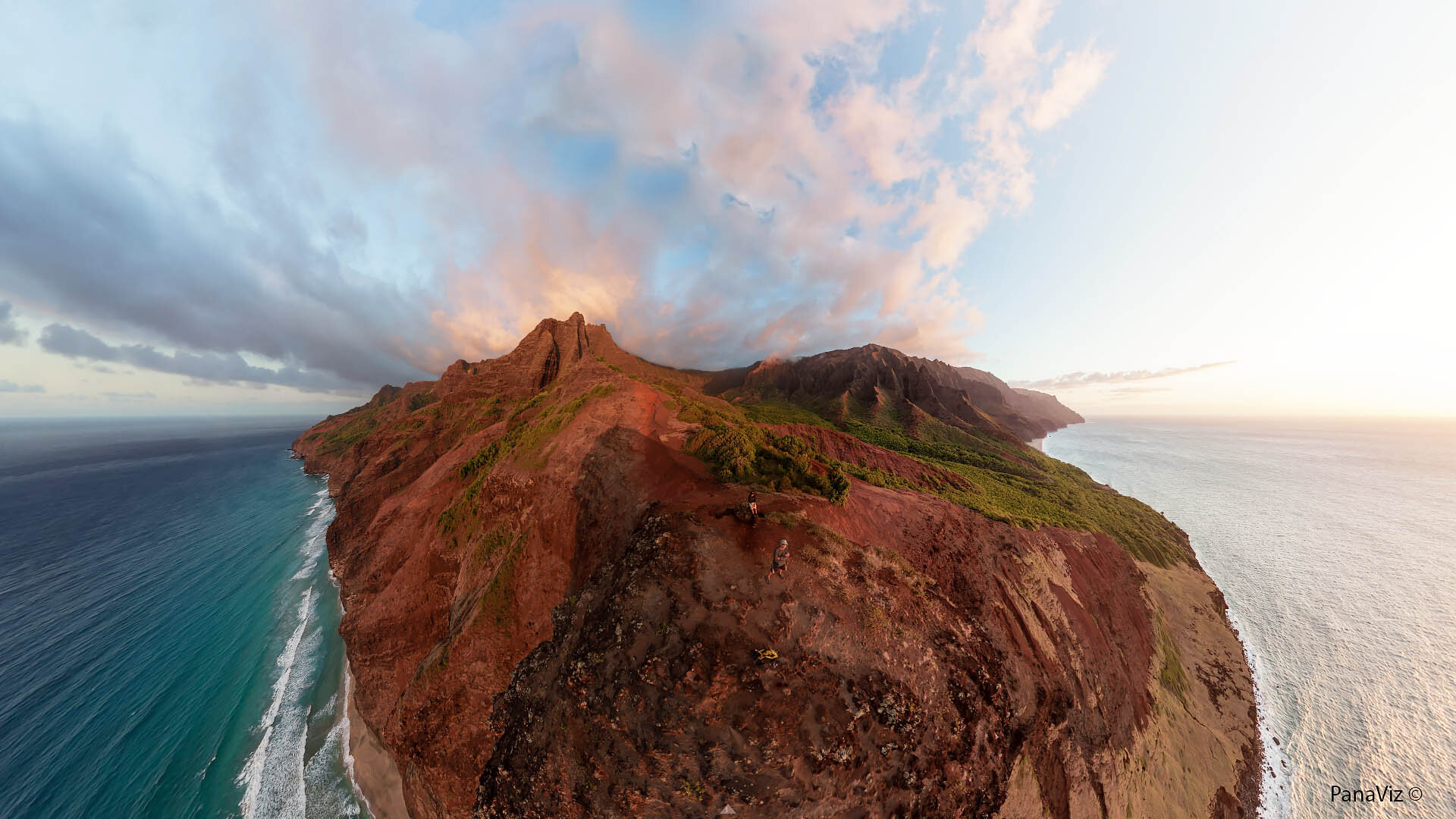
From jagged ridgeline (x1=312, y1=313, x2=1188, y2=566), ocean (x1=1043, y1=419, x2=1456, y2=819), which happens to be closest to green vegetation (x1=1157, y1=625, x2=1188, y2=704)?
ocean (x1=1043, y1=419, x2=1456, y2=819)

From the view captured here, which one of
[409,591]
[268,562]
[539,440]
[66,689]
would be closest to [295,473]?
[268,562]

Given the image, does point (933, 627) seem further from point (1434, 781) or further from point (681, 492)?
point (1434, 781)

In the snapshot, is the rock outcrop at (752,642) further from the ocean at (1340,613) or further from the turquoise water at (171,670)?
the turquoise water at (171,670)

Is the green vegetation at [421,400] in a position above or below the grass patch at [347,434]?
above

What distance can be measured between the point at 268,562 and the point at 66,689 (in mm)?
17610

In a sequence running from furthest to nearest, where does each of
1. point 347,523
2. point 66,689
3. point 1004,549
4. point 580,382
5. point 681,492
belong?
1. point 347,523
2. point 580,382
3. point 66,689
4. point 1004,549
5. point 681,492

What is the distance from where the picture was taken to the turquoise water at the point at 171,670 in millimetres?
17750

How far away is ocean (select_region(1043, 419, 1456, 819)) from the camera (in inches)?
761

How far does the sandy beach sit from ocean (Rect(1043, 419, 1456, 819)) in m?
40.0

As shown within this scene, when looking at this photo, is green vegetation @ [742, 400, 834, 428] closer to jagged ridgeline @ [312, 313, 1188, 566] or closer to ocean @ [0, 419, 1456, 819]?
jagged ridgeline @ [312, 313, 1188, 566]

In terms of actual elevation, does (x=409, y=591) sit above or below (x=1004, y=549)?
below

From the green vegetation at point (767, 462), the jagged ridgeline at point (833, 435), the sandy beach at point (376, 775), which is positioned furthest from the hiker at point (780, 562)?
the sandy beach at point (376, 775)

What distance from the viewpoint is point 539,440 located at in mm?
22547

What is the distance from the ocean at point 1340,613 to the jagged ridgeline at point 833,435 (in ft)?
22.0
